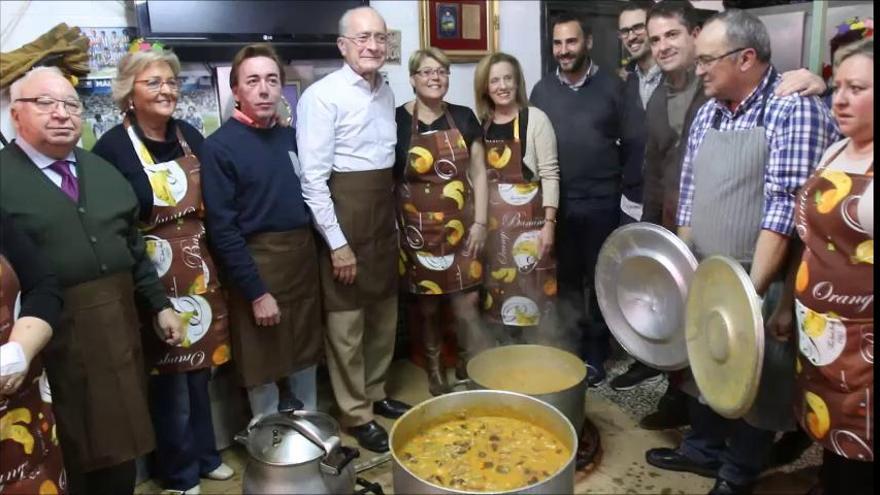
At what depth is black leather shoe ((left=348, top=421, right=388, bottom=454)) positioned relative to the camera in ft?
8.51

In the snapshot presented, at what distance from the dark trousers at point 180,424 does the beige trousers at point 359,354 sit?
1.56 feet

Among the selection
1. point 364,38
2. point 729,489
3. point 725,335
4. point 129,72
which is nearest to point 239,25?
point 364,38

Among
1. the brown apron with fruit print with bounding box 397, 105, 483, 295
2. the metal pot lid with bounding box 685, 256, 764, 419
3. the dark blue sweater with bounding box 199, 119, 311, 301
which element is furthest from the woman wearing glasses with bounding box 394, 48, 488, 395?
the metal pot lid with bounding box 685, 256, 764, 419

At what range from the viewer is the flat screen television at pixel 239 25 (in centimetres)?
260

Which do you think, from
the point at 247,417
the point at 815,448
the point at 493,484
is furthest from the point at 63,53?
the point at 815,448

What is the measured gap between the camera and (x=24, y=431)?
61.5 inches

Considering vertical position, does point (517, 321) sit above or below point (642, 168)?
below

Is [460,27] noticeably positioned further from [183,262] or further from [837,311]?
[837,311]

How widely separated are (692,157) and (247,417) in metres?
1.87

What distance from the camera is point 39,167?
1.73 metres

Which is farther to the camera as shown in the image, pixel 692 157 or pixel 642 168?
pixel 642 168

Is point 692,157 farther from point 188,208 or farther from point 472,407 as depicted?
point 188,208

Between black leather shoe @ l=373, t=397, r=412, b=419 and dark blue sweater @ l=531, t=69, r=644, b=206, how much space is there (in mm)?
1147

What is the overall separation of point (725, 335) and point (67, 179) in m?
1.73
